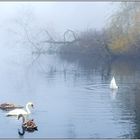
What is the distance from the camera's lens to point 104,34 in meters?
6.49

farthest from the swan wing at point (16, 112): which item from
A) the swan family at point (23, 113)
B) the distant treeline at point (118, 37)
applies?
the distant treeline at point (118, 37)

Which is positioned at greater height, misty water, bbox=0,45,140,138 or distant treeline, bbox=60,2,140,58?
distant treeline, bbox=60,2,140,58

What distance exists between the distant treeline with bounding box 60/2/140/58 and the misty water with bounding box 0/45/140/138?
26 cm

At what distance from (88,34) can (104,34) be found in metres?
0.32

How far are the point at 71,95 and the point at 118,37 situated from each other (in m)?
1.44

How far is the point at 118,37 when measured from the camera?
6.48 metres

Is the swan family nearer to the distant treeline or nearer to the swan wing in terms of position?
the swan wing

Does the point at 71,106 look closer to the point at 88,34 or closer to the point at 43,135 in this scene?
the point at 43,135

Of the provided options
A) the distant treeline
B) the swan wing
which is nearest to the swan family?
the swan wing

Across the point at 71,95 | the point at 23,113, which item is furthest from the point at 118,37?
the point at 23,113

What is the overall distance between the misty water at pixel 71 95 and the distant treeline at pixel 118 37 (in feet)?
0.86

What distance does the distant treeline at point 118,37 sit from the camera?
6227mm

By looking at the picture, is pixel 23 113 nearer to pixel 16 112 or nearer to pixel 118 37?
pixel 16 112

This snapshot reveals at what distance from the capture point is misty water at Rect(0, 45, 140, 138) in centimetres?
379
